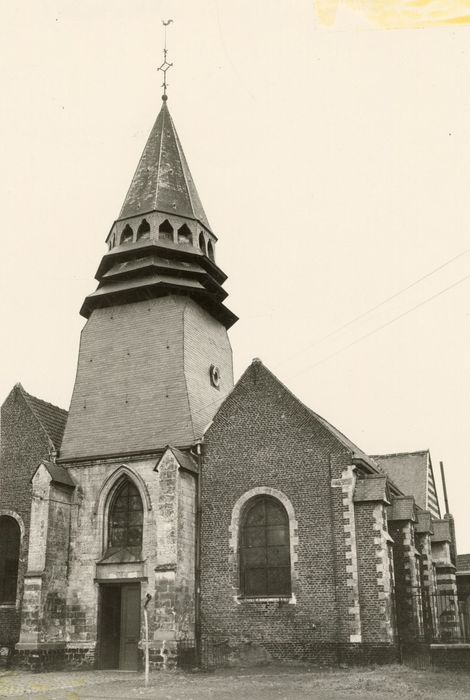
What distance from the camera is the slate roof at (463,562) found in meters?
34.9

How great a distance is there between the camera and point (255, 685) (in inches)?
657

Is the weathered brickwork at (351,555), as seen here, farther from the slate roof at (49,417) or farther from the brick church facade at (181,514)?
the slate roof at (49,417)

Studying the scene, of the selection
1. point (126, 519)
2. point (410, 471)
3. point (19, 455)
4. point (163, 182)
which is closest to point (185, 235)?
point (163, 182)

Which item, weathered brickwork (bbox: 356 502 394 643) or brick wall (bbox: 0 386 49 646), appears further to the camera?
brick wall (bbox: 0 386 49 646)

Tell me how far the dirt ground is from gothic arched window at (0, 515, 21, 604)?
3.56 metres

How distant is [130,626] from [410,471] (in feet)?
56.0

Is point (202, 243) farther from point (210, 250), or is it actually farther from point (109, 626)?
point (109, 626)

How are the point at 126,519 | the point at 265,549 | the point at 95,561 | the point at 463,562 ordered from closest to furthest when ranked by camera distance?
the point at 265,549 < the point at 95,561 < the point at 126,519 < the point at 463,562

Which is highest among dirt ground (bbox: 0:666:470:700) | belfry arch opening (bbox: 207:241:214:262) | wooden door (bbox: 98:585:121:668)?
belfry arch opening (bbox: 207:241:214:262)

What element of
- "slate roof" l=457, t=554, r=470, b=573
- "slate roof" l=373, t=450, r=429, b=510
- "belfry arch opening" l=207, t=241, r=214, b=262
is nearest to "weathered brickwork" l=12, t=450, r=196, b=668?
"belfry arch opening" l=207, t=241, r=214, b=262

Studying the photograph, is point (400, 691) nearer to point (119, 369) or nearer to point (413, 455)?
point (119, 369)

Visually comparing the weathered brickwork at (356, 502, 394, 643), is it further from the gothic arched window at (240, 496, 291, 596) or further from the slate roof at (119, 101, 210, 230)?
the slate roof at (119, 101, 210, 230)

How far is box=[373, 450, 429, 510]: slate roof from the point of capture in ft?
107

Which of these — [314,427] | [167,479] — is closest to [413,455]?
[314,427]
